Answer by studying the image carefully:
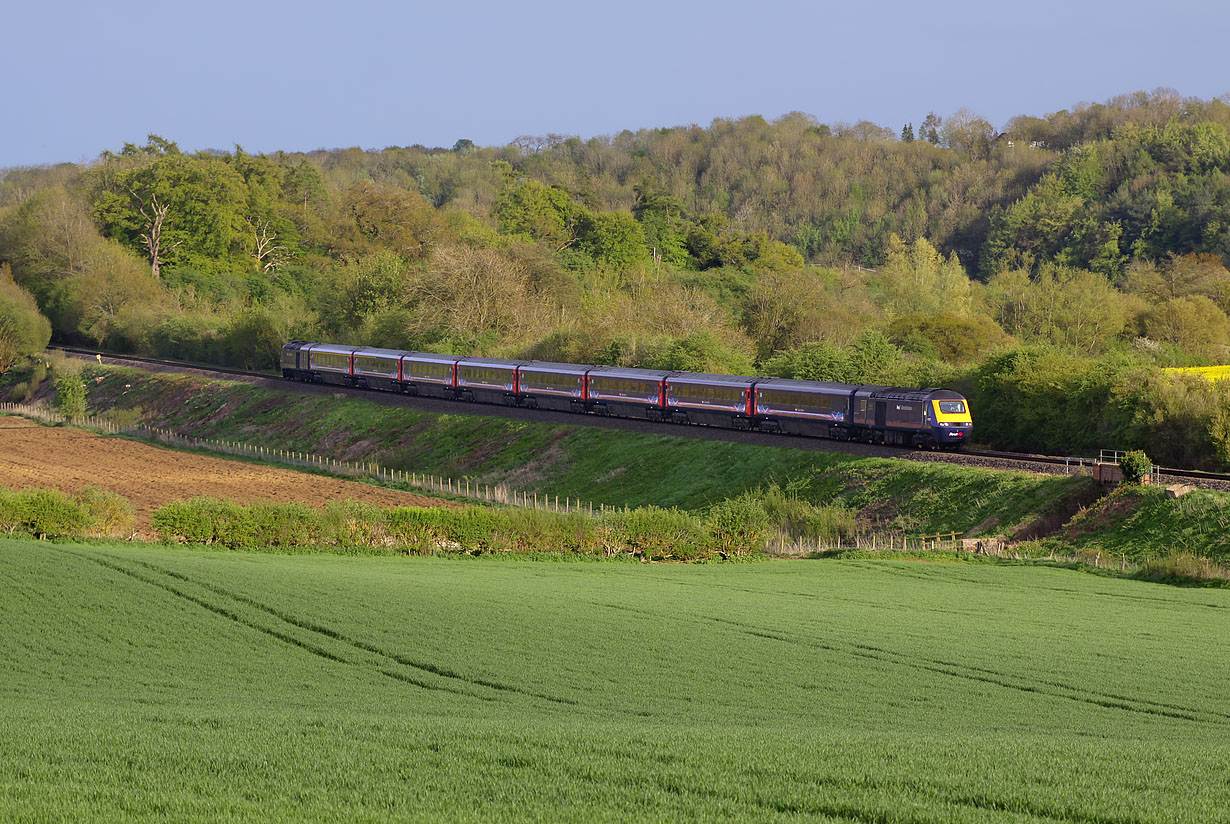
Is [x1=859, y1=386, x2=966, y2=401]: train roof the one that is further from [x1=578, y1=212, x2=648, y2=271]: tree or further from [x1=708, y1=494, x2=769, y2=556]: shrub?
[x1=578, y1=212, x2=648, y2=271]: tree

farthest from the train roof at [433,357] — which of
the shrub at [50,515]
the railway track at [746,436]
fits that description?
the shrub at [50,515]

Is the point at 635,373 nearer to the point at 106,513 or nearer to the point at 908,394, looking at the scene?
the point at 908,394

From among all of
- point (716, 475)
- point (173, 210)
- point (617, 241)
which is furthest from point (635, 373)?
point (173, 210)

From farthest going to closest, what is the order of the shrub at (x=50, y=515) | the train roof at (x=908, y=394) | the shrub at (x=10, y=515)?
the train roof at (x=908, y=394), the shrub at (x=50, y=515), the shrub at (x=10, y=515)

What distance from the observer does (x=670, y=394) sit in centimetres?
5725

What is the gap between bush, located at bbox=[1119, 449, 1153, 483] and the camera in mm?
38250

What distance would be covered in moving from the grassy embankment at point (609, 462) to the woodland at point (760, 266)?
299 inches

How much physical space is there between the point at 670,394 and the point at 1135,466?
924 inches

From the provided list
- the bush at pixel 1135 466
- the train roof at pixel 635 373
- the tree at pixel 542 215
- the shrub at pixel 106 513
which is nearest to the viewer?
the bush at pixel 1135 466

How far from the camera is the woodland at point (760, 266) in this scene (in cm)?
6212

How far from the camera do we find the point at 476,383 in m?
68.2

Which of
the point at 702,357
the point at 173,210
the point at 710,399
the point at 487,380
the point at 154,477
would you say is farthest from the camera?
the point at 173,210

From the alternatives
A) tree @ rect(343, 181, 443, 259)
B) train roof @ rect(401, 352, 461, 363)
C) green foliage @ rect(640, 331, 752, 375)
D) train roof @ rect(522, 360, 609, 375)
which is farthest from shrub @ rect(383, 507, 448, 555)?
tree @ rect(343, 181, 443, 259)

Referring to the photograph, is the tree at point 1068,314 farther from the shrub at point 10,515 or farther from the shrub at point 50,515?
the shrub at point 10,515
